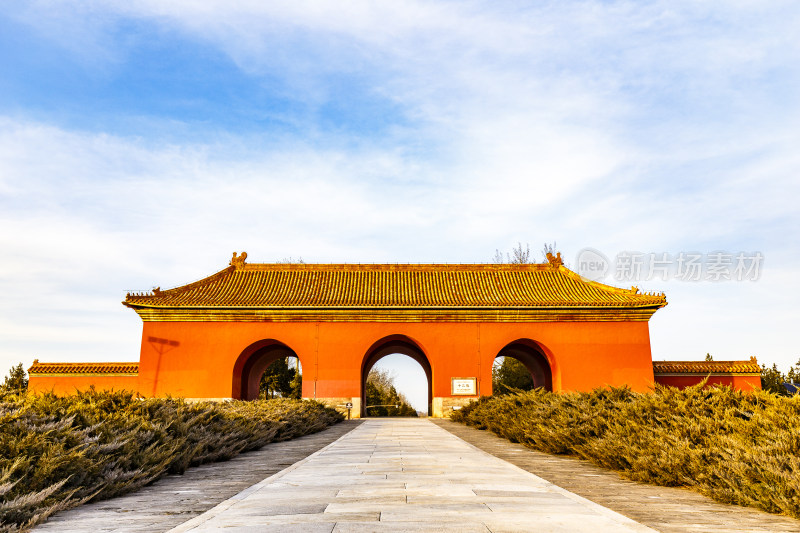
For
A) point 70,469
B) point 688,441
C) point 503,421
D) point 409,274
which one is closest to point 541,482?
point 688,441

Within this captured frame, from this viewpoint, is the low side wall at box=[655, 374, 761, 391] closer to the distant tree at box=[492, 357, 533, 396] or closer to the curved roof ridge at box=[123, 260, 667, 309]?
the curved roof ridge at box=[123, 260, 667, 309]

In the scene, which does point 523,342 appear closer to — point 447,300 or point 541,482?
point 447,300

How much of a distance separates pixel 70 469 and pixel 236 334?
1661 centimetres

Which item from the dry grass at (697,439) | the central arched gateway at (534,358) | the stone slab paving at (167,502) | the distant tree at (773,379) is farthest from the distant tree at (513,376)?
the stone slab paving at (167,502)

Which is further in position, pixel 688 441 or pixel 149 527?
pixel 688 441

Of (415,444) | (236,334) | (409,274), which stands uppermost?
(409,274)

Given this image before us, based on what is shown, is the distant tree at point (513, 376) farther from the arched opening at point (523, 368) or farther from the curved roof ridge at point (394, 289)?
Result: the curved roof ridge at point (394, 289)

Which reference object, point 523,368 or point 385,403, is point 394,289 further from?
point 385,403

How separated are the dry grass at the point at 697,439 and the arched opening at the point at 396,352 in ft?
46.6

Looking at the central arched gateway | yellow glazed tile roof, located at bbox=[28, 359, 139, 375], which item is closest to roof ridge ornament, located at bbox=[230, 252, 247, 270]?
yellow glazed tile roof, located at bbox=[28, 359, 139, 375]

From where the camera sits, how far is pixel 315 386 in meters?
20.6

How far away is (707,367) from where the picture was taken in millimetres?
21469

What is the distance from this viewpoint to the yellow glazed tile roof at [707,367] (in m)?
21.0

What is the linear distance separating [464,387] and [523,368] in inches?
347
